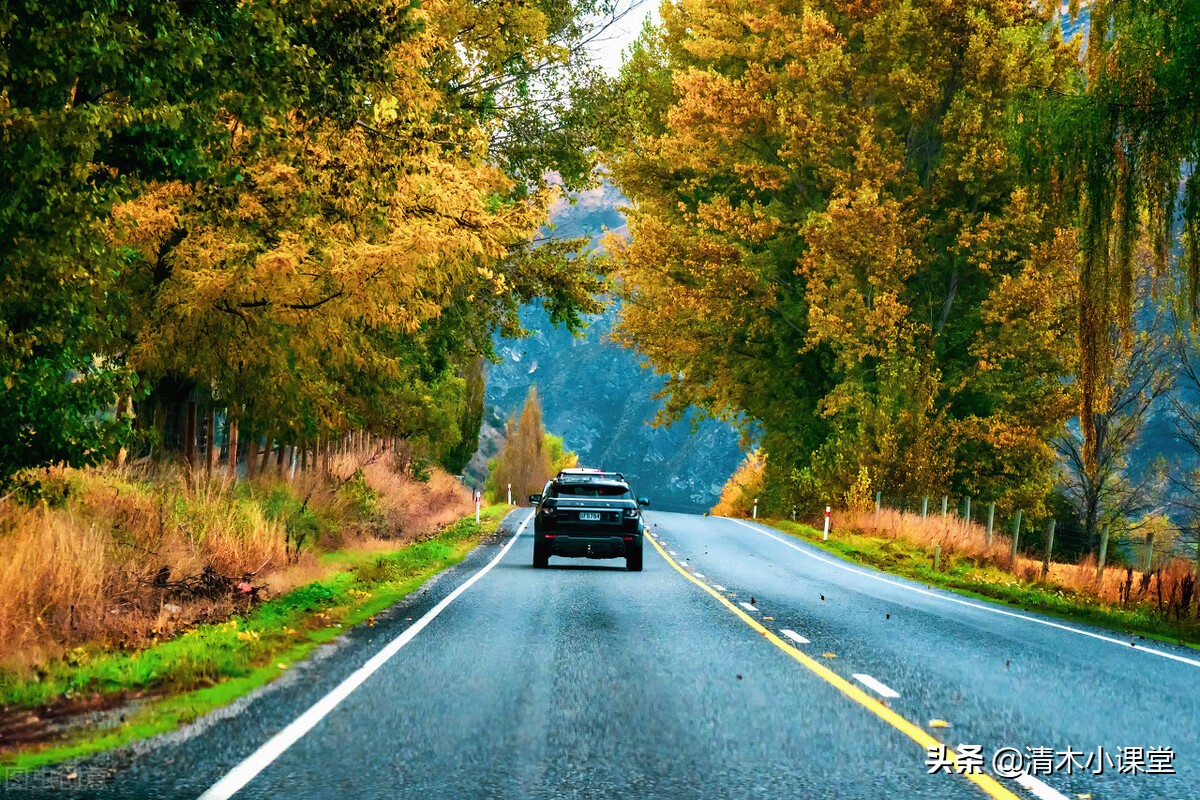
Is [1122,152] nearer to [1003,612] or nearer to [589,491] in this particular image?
[1003,612]

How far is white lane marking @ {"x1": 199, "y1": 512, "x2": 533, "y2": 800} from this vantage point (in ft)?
19.2

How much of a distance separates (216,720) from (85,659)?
2.16 metres

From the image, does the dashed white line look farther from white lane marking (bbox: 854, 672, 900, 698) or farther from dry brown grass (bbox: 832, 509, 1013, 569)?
dry brown grass (bbox: 832, 509, 1013, 569)

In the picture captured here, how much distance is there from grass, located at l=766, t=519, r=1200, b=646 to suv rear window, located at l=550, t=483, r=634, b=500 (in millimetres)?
5855

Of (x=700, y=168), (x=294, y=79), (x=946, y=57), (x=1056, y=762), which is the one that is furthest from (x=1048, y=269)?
(x=1056, y=762)

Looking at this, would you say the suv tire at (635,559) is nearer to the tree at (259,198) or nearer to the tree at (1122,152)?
the tree at (259,198)

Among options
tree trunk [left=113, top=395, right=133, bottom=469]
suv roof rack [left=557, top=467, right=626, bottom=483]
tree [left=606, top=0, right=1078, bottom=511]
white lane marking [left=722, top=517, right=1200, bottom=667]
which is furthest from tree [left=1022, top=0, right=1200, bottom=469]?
tree [left=606, top=0, right=1078, bottom=511]

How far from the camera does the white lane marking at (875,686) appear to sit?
9.05 metres

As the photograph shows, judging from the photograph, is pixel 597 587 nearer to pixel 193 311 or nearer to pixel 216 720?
pixel 193 311

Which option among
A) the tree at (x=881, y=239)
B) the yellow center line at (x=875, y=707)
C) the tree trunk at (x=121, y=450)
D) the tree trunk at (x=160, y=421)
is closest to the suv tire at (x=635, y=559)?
the yellow center line at (x=875, y=707)

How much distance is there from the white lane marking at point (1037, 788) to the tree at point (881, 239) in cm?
2476

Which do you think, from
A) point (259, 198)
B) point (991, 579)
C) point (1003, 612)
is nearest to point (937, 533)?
point (991, 579)

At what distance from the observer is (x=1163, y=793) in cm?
620

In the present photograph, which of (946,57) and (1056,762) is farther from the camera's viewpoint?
(946,57)
